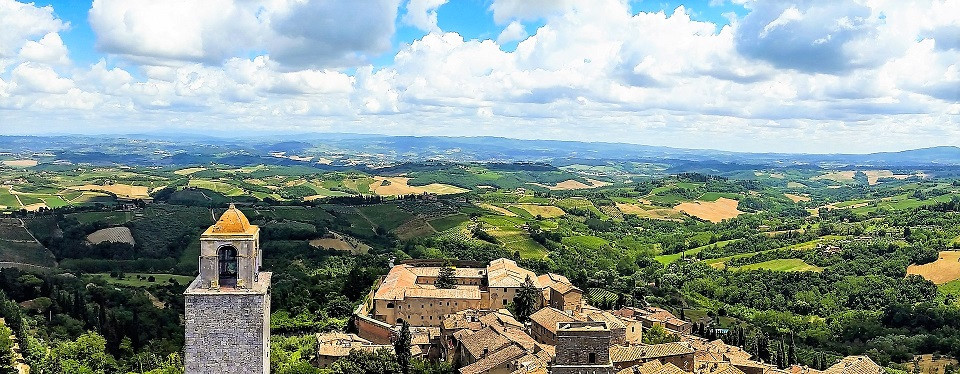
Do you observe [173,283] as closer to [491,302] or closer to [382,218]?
[491,302]

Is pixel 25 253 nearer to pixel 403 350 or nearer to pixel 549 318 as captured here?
pixel 403 350

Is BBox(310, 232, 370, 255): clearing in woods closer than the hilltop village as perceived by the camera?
No

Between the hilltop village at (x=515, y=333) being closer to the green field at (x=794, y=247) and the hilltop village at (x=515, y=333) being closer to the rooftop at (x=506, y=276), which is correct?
the rooftop at (x=506, y=276)

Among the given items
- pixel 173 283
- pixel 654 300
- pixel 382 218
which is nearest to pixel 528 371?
pixel 654 300

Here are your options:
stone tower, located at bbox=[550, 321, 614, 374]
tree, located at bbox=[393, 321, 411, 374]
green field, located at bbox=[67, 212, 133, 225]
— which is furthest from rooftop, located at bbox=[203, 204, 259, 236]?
green field, located at bbox=[67, 212, 133, 225]

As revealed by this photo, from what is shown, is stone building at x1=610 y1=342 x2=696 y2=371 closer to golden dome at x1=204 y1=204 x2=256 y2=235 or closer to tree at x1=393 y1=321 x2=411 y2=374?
tree at x1=393 y1=321 x2=411 y2=374

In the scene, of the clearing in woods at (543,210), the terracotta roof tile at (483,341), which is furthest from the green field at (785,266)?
the terracotta roof tile at (483,341)
